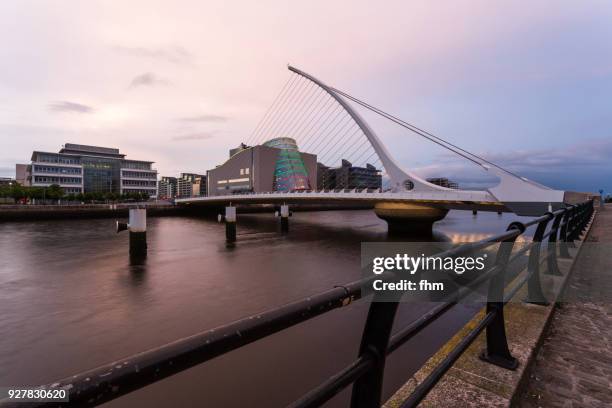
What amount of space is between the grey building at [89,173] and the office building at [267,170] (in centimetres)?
2639

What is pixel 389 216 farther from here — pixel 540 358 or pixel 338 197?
pixel 540 358

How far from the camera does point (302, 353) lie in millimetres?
7297

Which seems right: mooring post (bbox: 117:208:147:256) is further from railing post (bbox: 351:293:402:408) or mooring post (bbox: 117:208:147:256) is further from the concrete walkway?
railing post (bbox: 351:293:402:408)

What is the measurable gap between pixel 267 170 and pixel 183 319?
93.3 metres

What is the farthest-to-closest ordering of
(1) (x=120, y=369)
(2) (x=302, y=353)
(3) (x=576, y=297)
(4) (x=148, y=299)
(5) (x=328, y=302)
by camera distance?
(4) (x=148, y=299) → (2) (x=302, y=353) → (3) (x=576, y=297) → (5) (x=328, y=302) → (1) (x=120, y=369)

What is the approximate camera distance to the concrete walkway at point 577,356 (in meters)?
2.36

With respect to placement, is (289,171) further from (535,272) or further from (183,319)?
(535,272)

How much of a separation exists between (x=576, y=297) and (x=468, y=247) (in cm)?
376

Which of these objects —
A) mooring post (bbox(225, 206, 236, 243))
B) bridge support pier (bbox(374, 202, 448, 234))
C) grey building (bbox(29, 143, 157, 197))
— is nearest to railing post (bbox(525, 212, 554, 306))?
mooring post (bbox(225, 206, 236, 243))

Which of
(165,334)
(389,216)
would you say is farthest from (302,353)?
(389,216)

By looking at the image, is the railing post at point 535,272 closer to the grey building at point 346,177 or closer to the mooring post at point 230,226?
the mooring post at point 230,226

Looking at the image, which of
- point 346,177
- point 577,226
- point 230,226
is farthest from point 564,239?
point 346,177

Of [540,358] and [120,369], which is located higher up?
[120,369]

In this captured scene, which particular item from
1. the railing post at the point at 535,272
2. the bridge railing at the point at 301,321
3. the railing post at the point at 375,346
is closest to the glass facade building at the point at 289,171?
the railing post at the point at 535,272
